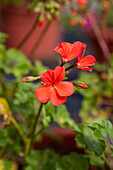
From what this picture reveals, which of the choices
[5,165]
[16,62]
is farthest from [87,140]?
[16,62]

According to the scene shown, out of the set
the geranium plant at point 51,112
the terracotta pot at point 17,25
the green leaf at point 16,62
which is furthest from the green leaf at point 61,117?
the terracotta pot at point 17,25

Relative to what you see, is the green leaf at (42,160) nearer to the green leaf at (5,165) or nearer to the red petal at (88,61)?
the green leaf at (5,165)

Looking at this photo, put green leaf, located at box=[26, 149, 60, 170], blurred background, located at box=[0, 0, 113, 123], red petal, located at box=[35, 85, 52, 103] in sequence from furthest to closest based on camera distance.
→ blurred background, located at box=[0, 0, 113, 123], green leaf, located at box=[26, 149, 60, 170], red petal, located at box=[35, 85, 52, 103]

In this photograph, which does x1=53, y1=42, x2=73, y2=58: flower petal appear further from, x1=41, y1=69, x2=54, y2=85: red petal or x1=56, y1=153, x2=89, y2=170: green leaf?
x1=56, y1=153, x2=89, y2=170: green leaf

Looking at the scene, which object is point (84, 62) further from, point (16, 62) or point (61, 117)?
point (16, 62)

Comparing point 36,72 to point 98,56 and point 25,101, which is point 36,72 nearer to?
point 25,101

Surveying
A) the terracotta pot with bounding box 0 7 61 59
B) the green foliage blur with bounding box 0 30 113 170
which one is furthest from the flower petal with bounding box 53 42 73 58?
the terracotta pot with bounding box 0 7 61 59

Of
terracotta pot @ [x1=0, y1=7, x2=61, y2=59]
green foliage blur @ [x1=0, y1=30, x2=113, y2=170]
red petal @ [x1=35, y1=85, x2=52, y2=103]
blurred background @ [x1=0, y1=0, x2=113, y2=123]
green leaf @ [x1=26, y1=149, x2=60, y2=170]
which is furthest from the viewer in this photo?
terracotta pot @ [x1=0, y1=7, x2=61, y2=59]
